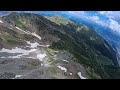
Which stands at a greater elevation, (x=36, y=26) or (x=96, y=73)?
(x=36, y=26)

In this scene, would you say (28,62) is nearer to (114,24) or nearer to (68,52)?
(68,52)
